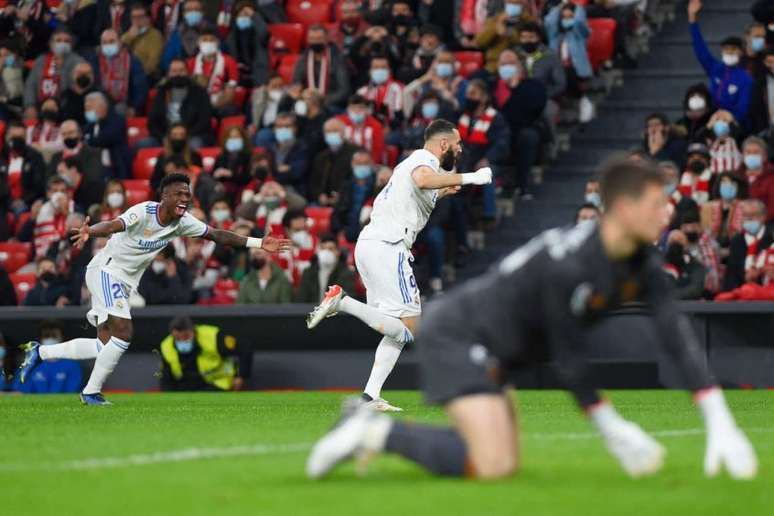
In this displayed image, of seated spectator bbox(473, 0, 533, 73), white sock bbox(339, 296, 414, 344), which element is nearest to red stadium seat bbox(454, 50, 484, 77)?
seated spectator bbox(473, 0, 533, 73)

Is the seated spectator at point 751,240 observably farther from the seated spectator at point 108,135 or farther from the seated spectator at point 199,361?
the seated spectator at point 108,135

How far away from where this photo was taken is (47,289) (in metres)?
22.8

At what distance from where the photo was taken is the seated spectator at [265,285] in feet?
71.5

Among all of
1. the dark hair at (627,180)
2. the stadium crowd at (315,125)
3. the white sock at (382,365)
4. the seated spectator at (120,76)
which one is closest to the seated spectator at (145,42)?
the stadium crowd at (315,125)

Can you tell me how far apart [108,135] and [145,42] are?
2.47 metres

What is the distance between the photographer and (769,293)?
65.6 feet

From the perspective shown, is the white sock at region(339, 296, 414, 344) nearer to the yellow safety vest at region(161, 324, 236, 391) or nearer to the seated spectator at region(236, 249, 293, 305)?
the yellow safety vest at region(161, 324, 236, 391)

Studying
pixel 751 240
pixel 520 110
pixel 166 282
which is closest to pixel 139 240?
pixel 166 282

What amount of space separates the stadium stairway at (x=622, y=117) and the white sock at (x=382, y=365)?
7.95m

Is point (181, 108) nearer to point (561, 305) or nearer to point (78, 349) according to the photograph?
point (78, 349)

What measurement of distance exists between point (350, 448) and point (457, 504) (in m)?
0.71

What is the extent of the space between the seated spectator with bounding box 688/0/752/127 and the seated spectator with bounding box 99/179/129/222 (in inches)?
315

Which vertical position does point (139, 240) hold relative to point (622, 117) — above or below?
below

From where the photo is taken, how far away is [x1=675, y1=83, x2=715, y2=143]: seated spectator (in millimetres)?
22156
